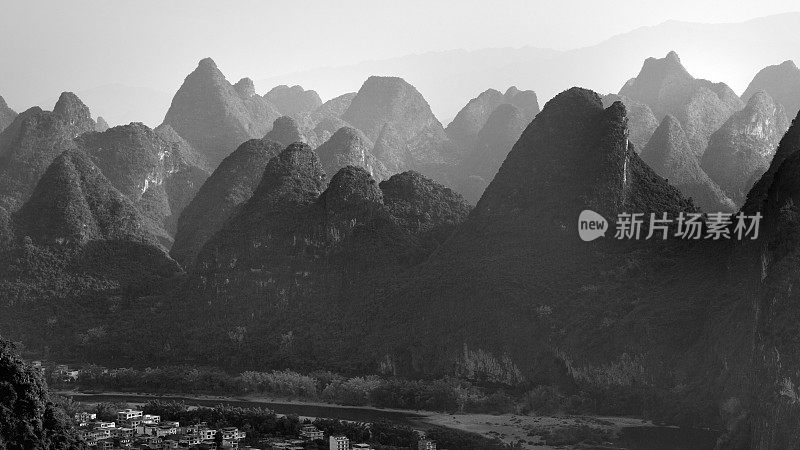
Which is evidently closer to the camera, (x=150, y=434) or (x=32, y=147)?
(x=150, y=434)

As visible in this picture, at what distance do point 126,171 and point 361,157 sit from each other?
10.5 meters

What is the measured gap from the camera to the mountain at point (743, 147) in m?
63.4

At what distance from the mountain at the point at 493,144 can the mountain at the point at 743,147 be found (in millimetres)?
12331

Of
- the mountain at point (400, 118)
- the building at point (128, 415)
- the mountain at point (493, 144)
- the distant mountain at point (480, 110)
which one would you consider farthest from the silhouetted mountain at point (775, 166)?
the distant mountain at point (480, 110)

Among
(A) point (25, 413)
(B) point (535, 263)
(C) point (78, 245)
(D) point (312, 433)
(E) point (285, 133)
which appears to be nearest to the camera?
(A) point (25, 413)

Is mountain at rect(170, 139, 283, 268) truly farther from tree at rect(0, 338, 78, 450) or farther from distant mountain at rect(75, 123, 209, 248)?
tree at rect(0, 338, 78, 450)

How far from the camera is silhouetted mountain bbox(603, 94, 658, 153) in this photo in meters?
70.0

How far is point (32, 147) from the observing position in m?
64.2

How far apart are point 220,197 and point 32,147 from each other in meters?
11.6

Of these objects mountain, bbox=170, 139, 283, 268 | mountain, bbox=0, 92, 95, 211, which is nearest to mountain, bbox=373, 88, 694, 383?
mountain, bbox=170, 139, 283, 268

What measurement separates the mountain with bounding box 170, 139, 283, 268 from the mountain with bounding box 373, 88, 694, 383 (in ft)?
44.3

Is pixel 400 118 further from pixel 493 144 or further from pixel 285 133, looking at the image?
pixel 285 133

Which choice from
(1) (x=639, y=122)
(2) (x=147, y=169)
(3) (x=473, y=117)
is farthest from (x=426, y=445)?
(3) (x=473, y=117)

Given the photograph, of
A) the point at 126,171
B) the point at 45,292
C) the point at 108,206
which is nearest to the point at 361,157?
the point at 126,171
